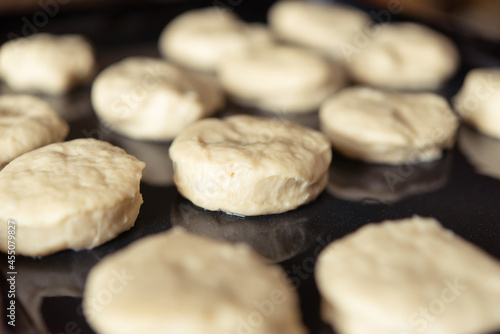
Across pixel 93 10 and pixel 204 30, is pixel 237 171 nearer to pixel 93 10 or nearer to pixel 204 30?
pixel 204 30

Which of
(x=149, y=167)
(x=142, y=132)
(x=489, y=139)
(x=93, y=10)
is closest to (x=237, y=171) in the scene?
(x=149, y=167)

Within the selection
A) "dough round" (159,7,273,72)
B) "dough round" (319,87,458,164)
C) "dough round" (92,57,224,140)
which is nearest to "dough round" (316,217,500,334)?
"dough round" (319,87,458,164)

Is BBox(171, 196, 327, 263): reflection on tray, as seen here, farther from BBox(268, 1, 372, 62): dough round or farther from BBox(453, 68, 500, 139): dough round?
BBox(268, 1, 372, 62): dough round

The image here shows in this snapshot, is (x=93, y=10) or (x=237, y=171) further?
(x=93, y=10)

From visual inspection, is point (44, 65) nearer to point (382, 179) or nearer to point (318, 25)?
point (318, 25)

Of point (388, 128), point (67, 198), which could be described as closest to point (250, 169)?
point (67, 198)

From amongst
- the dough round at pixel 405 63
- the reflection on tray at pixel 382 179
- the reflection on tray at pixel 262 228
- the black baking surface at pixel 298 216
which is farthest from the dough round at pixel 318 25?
the reflection on tray at pixel 262 228

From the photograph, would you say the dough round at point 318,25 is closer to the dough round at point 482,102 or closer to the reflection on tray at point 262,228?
the dough round at point 482,102
